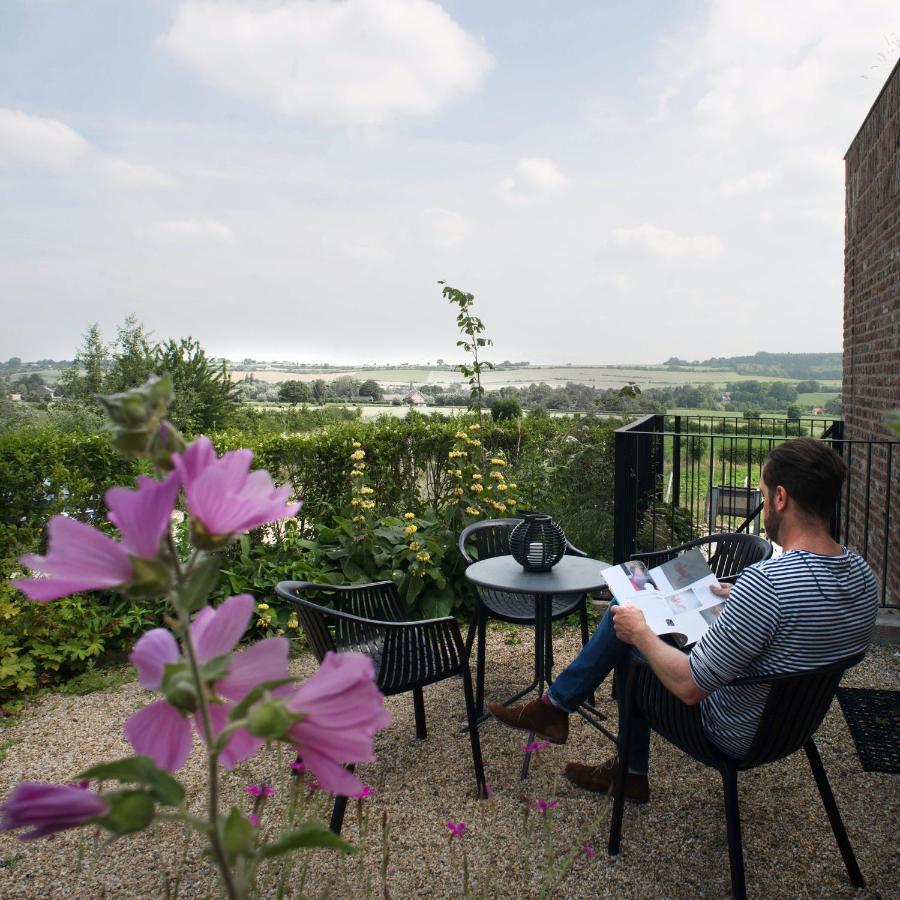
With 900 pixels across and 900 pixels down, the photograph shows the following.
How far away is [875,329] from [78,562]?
247 inches

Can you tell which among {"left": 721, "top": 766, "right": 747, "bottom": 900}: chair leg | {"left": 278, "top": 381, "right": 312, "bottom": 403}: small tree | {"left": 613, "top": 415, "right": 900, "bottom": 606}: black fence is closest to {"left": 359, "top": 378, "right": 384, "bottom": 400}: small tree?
{"left": 278, "top": 381, "right": 312, "bottom": 403}: small tree

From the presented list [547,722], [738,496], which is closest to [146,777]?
[547,722]

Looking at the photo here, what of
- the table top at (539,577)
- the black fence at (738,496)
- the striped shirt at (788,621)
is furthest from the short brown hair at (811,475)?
the black fence at (738,496)

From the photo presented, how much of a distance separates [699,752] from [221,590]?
3.34m

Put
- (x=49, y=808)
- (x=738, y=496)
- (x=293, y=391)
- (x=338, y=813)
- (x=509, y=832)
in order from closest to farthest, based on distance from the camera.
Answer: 1. (x=49, y=808)
2. (x=338, y=813)
3. (x=509, y=832)
4. (x=738, y=496)
5. (x=293, y=391)

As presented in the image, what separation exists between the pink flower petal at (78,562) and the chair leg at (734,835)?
2190 millimetres

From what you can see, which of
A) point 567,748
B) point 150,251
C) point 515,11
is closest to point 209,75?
point 515,11

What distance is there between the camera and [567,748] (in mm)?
3258

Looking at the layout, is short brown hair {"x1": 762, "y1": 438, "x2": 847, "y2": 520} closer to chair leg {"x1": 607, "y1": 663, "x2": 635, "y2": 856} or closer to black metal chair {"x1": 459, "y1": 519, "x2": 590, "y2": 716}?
chair leg {"x1": 607, "y1": 663, "x2": 635, "y2": 856}

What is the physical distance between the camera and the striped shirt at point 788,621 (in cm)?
199

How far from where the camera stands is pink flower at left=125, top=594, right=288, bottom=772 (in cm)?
50

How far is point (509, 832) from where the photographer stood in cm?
262

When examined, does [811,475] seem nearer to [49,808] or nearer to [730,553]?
[730,553]

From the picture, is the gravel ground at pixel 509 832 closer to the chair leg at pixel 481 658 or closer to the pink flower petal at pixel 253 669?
the chair leg at pixel 481 658
